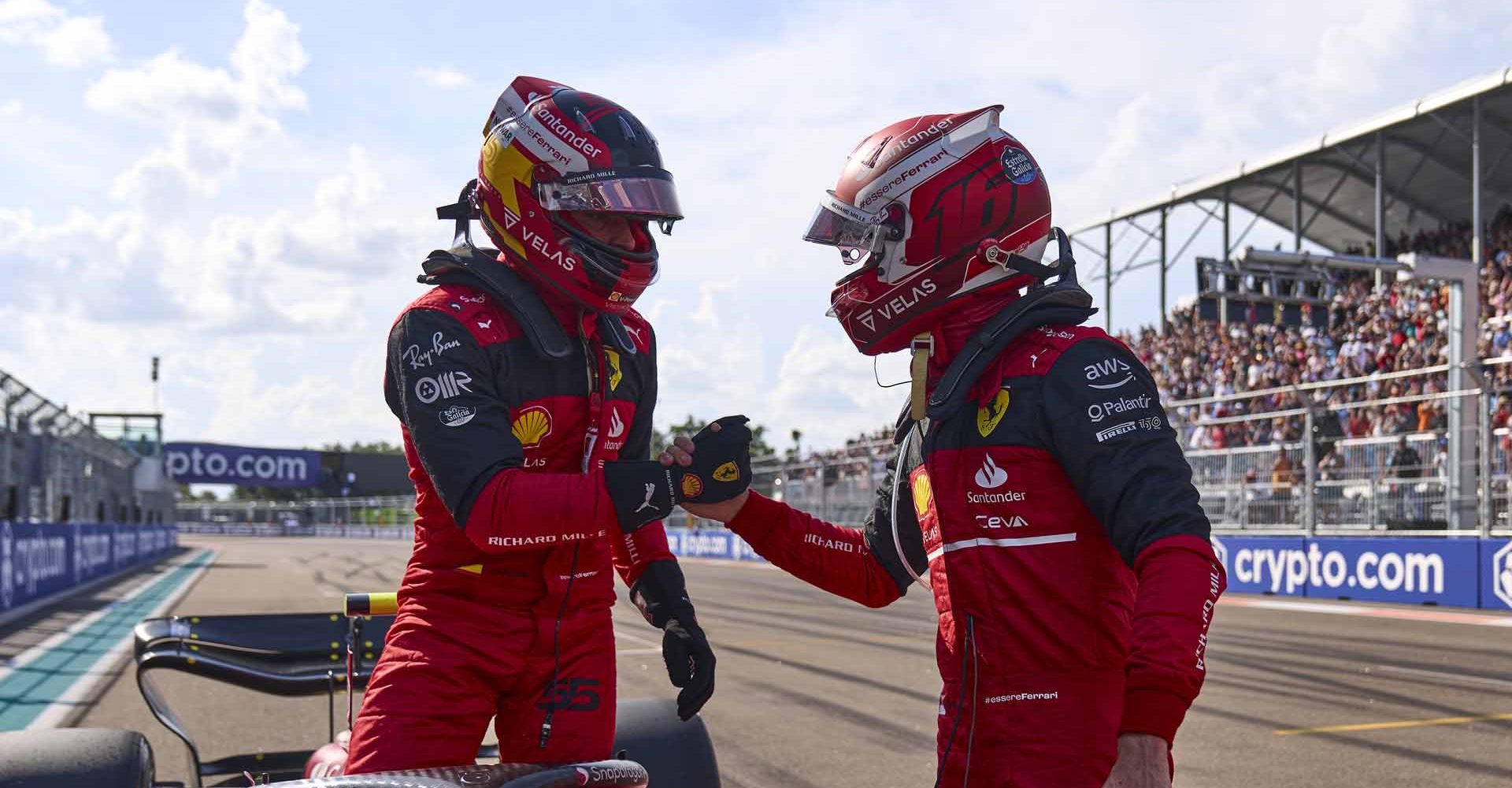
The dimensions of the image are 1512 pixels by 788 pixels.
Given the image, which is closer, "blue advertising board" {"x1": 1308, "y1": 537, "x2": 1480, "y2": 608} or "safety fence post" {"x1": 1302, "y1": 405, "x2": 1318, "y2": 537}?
"blue advertising board" {"x1": 1308, "y1": 537, "x2": 1480, "y2": 608}

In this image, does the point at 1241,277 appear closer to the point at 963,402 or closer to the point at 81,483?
the point at 81,483

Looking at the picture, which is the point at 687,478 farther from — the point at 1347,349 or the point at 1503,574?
the point at 1347,349

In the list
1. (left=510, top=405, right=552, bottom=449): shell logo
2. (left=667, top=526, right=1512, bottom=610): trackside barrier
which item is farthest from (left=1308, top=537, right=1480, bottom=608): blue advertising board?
(left=510, top=405, right=552, bottom=449): shell logo

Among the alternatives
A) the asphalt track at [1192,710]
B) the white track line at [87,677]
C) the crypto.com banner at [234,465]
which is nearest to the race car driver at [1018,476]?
the asphalt track at [1192,710]

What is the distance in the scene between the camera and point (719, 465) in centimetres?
266

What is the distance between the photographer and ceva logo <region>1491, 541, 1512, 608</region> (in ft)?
43.0

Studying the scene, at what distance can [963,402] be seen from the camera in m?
2.39

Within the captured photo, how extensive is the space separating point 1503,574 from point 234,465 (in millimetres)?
63512

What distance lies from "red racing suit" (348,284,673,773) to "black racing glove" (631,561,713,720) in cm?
19

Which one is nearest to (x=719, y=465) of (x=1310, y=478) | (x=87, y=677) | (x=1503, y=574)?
(x=87, y=677)

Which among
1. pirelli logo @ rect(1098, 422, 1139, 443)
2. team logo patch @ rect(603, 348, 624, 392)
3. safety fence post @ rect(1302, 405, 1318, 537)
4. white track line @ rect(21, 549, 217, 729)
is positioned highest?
team logo patch @ rect(603, 348, 624, 392)

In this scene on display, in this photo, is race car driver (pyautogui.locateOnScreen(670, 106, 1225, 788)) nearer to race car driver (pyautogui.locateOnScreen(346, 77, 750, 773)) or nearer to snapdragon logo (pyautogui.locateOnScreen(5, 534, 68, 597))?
race car driver (pyautogui.locateOnScreen(346, 77, 750, 773))

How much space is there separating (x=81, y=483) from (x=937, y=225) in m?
20.0

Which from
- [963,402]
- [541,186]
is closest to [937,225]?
[963,402]
